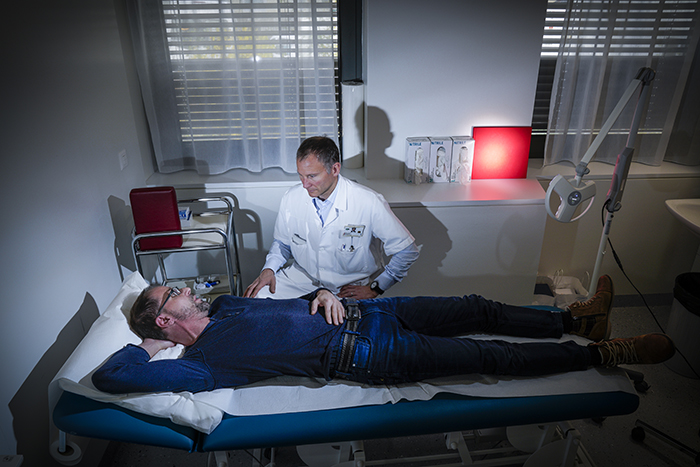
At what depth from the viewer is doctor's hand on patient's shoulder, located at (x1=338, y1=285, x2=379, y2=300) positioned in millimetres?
2043

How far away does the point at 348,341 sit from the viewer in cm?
159

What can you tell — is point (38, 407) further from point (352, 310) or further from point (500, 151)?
point (500, 151)

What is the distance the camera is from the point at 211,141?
2650 millimetres

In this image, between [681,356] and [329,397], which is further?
[681,356]

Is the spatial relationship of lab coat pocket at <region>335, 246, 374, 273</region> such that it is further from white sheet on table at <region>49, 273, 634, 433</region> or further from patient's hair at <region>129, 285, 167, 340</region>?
patient's hair at <region>129, 285, 167, 340</region>

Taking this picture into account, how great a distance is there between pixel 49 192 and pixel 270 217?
3.87ft

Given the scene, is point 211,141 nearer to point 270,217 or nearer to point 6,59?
point 270,217

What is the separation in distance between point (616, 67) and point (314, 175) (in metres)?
1.93

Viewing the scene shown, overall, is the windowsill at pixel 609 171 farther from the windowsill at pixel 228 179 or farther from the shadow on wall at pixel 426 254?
the windowsill at pixel 228 179

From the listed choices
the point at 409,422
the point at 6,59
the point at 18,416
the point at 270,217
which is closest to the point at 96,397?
the point at 18,416

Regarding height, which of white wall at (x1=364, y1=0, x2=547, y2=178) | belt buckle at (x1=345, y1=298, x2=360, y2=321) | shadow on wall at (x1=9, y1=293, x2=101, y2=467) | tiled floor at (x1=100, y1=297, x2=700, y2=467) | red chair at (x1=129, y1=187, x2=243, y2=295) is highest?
white wall at (x1=364, y1=0, x2=547, y2=178)

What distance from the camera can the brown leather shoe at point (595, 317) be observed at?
1.76 meters

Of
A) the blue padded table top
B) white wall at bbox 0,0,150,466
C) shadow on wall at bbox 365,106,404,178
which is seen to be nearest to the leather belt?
the blue padded table top

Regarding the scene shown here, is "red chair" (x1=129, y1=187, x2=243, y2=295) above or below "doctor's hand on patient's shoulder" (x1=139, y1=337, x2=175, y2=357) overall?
above
